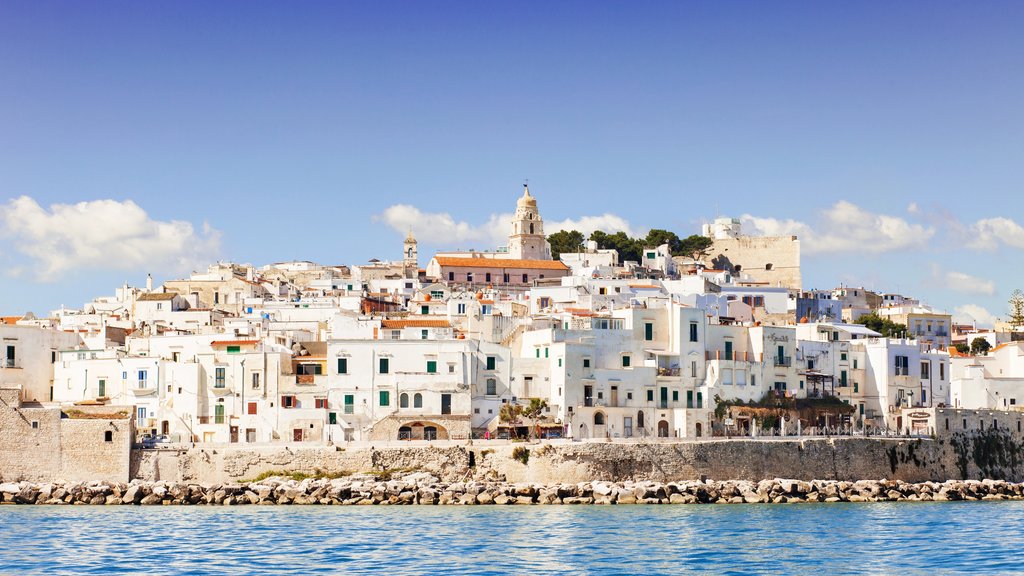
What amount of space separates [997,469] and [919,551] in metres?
24.7

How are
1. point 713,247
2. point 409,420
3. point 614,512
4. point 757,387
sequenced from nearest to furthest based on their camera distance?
point 614,512 < point 409,420 < point 757,387 < point 713,247

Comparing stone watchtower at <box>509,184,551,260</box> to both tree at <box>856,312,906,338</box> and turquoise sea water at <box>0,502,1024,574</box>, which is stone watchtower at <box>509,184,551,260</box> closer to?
tree at <box>856,312,906,338</box>

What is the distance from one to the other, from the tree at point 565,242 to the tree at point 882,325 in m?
25.8

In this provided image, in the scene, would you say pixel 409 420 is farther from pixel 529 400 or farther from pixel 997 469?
pixel 997 469

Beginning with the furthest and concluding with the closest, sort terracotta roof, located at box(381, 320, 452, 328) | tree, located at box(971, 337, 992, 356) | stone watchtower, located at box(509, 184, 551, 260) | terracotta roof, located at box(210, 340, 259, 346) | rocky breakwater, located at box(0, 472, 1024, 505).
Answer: stone watchtower, located at box(509, 184, 551, 260) → tree, located at box(971, 337, 992, 356) → terracotta roof, located at box(381, 320, 452, 328) → terracotta roof, located at box(210, 340, 259, 346) → rocky breakwater, located at box(0, 472, 1024, 505)

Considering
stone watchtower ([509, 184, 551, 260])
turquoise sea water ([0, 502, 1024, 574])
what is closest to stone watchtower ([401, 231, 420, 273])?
stone watchtower ([509, 184, 551, 260])

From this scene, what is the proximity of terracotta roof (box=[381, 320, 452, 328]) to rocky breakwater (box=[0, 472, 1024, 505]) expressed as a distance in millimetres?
10222

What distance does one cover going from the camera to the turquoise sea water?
39.1 m

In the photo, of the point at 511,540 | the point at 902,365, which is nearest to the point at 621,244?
the point at 902,365

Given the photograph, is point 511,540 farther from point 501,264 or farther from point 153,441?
point 501,264

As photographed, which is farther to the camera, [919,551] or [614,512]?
[614,512]

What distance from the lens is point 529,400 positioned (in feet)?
200

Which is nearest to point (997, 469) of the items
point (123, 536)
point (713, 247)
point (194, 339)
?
point (194, 339)

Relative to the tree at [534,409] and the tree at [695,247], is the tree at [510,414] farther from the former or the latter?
the tree at [695,247]
